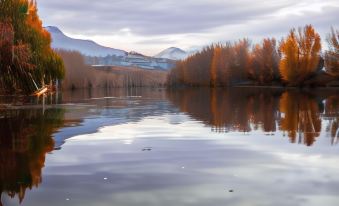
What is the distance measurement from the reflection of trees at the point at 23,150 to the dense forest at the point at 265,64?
69.2 m

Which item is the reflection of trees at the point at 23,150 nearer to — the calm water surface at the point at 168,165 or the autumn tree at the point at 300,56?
the calm water surface at the point at 168,165

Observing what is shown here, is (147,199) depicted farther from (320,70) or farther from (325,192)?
(320,70)

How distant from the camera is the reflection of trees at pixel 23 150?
30.8 ft

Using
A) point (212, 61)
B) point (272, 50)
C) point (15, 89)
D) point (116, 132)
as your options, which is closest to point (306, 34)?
point (272, 50)

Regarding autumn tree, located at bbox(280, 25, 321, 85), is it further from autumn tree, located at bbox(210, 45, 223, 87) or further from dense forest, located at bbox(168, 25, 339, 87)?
autumn tree, located at bbox(210, 45, 223, 87)

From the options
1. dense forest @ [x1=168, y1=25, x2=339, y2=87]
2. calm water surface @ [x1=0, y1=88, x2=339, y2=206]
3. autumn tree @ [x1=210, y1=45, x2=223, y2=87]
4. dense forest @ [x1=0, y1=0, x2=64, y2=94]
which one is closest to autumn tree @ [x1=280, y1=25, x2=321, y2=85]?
dense forest @ [x1=168, y1=25, x2=339, y2=87]

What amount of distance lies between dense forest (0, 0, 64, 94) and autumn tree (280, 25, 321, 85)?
52.0 metres

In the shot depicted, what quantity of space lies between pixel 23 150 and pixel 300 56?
79.4 m

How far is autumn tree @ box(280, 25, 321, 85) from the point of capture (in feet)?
279

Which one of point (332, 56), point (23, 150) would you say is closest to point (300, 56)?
point (332, 56)

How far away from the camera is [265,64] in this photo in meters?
100

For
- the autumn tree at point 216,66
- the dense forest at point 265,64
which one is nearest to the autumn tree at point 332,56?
the dense forest at point 265,64

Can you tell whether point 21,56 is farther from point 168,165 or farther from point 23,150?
point 168,165

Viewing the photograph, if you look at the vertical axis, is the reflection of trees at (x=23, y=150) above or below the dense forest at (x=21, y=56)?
below
